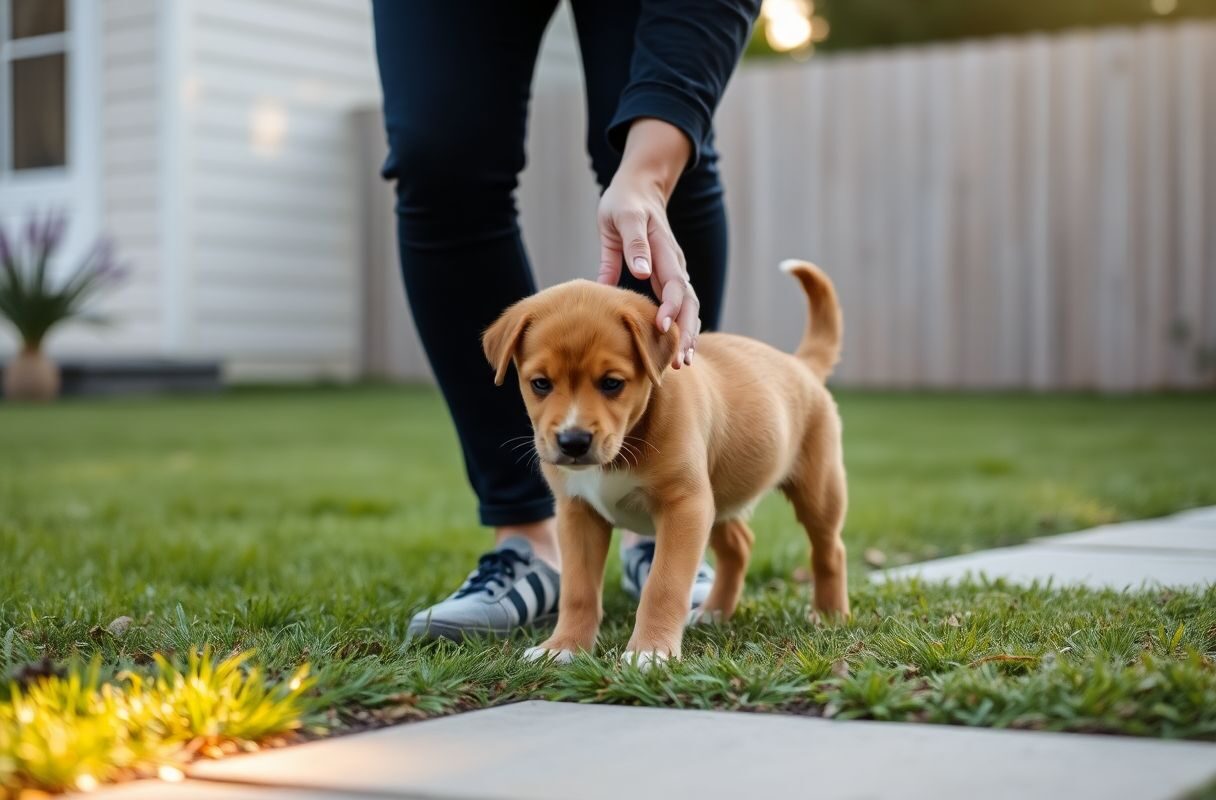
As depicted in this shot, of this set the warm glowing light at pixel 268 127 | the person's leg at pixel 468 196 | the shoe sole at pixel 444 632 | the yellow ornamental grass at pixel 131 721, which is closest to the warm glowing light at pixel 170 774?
the yellow ornamental grass at pixel 131 721

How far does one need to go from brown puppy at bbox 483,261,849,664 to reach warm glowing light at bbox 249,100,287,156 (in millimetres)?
9514

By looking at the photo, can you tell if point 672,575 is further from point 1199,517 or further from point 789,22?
point 789,22

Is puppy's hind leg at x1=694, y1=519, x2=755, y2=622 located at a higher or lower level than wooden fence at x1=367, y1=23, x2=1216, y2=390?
lower

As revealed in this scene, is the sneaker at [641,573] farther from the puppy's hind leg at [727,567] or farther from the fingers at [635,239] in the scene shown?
the fingers at [635,239]

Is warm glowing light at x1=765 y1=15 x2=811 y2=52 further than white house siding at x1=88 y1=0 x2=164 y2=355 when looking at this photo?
Yes

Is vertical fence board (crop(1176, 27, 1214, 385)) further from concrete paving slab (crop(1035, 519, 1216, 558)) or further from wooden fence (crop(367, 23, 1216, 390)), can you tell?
concrete paving slab (crop(1035, 519, 1216, 558))

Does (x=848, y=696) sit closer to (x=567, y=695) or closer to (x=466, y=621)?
(x=567, y=695)

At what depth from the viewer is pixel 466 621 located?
93.0 inches

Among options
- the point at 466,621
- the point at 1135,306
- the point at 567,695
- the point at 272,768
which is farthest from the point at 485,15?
the point at 1135,306

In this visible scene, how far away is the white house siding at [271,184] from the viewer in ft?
35.9

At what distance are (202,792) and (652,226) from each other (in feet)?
3.69

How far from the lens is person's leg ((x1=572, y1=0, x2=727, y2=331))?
2.66m

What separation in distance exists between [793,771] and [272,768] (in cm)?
53

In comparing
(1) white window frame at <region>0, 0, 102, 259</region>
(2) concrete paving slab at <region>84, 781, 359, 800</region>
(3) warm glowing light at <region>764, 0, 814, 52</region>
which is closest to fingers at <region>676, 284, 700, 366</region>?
(2) concrete paving slab at <region>84, 781, 359, 800</region>
